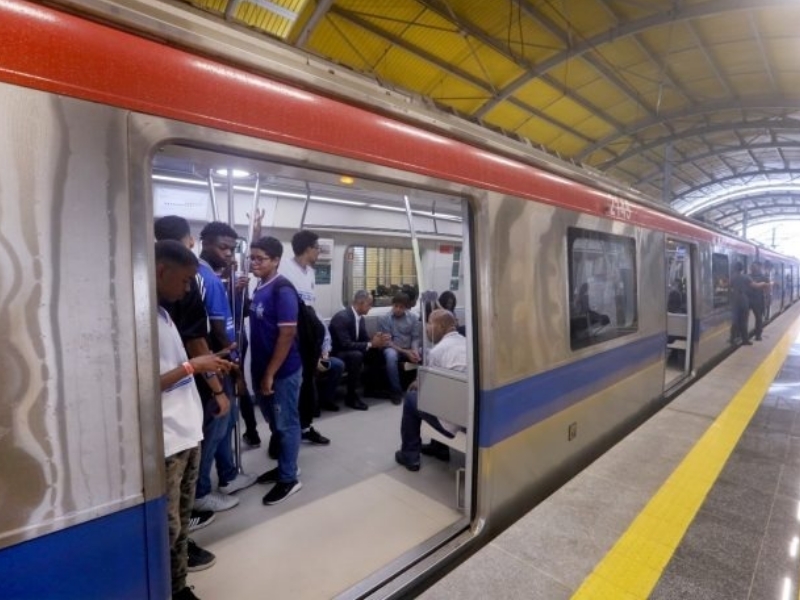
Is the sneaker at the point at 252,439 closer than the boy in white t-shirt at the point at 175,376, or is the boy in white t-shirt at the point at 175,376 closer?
the boy in white t-shirt at the point at 175,376

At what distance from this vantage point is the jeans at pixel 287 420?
9.32 ft

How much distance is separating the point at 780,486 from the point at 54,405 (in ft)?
12.7

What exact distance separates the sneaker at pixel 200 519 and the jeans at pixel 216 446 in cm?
14

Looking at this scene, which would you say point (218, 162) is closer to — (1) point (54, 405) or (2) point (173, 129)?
(2) point (173, 129)

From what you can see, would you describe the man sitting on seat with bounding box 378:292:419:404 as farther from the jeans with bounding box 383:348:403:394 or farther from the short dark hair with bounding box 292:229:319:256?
the short dark hair with bounding box 292:229:319:256

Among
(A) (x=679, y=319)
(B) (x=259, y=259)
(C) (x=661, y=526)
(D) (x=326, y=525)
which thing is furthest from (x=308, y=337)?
(A) (x=679, y=319)

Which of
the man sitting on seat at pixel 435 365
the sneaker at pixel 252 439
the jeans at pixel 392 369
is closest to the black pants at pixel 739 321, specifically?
the jeans at pixel 392 369

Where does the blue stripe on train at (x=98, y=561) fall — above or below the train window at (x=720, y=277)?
below

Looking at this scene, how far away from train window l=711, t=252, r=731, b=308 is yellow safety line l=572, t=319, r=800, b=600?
3.49 m

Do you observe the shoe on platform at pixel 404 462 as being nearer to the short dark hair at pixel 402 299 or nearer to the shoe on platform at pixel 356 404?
the shoe on platform at pixel 356 404

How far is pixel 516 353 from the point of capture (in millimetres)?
2465

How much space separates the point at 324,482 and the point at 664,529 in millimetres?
2056

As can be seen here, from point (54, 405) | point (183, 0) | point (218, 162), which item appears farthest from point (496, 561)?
point (183, 0)

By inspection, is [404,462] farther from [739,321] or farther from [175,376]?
[739,321]
